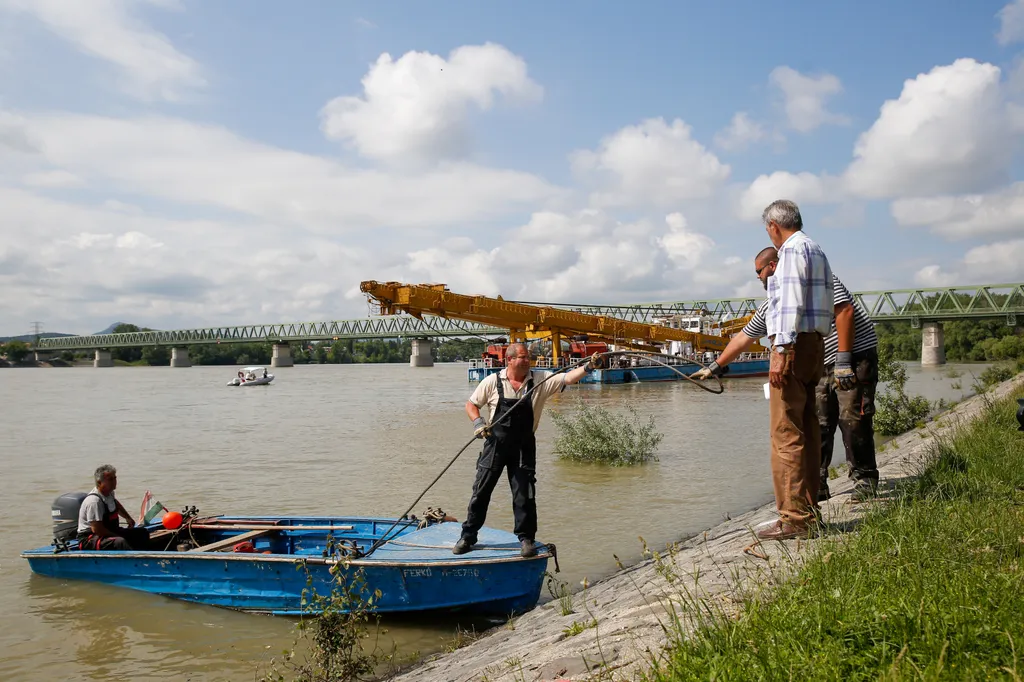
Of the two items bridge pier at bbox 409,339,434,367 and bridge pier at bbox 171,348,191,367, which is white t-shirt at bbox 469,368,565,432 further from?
bridge pier at bbox 171,348,191,367

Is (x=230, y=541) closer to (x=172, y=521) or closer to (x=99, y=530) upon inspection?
(x=172, y=521)

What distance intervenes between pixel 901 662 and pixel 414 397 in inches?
1537

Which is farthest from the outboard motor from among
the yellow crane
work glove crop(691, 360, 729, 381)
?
the yellow crane

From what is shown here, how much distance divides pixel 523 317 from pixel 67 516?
96.2 feet

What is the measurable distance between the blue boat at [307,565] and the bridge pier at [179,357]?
132m

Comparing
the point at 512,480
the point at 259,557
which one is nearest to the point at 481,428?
the point at 512,480

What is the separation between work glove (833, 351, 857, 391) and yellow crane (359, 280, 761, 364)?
79.2ft

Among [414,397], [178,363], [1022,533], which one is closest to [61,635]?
[1022,533]

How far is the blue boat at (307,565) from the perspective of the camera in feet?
21.0

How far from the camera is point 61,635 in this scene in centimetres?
705

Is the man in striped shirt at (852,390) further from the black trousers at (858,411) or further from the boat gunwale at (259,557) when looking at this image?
the boat gunwale at (259,557)

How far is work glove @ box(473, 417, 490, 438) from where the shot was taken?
606 centimetres

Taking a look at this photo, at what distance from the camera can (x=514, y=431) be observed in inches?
248

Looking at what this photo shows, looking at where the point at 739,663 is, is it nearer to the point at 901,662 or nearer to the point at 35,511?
the point at 901,662
